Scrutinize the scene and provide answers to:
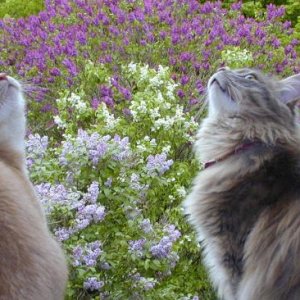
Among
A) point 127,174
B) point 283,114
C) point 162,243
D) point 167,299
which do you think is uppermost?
point 283,114

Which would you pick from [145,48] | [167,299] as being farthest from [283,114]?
[145,48]

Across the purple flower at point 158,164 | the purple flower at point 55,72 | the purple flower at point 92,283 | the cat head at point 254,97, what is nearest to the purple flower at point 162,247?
the purple flower at point 92,283

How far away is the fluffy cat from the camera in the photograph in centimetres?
279

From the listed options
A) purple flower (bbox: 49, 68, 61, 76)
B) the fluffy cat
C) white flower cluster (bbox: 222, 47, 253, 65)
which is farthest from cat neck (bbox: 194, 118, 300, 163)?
purple flower (bbox: 49, 68, 61, 76)

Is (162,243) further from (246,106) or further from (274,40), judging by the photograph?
(274,40)

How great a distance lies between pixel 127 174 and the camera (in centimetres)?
418

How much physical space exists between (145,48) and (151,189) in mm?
2734

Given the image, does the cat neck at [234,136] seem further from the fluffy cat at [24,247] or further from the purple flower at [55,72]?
the purple flower at [55,72]

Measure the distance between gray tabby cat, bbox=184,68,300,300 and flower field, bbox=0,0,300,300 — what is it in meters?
0.34

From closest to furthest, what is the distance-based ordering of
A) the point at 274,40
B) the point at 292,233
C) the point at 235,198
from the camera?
the point at 292,233, the point at 235,198, the point at 274,40

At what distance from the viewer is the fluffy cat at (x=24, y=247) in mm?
2795

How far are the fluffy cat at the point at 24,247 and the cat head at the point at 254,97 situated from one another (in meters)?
1.23

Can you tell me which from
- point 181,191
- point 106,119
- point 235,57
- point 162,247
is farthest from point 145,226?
point 235,57

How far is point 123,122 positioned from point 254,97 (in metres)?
1.27
